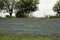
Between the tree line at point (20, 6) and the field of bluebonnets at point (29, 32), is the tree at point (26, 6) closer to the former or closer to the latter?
the tree line at point (20, 6)

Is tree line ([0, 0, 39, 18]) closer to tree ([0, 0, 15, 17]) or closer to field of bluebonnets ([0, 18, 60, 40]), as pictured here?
tree ([0, 0, 15, 17])

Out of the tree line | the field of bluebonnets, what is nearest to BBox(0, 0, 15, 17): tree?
the tree line

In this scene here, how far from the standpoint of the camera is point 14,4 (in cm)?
9650

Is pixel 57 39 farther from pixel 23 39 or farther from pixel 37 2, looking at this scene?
pixel 37 2

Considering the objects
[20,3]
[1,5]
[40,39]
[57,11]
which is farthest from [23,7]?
[40,39]

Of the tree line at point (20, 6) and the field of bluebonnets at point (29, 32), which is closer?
the field of bluebonnets at point (29, 32)

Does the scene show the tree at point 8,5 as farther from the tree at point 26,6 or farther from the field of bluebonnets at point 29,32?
the field of bluebonnets at point 29,32

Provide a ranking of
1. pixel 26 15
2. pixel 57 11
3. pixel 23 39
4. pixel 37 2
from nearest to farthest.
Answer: pixel 23 39
pixel 26 15
pixel 37 2
pixel 57 11

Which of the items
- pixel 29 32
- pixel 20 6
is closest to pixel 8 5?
pixel 20 6

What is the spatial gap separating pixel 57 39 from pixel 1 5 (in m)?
78.6

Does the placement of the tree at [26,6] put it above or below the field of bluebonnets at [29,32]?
above

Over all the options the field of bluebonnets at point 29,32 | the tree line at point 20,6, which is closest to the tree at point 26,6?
the tree line at point 20,6

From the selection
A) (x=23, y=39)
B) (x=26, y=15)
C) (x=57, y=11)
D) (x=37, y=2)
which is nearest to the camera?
(x=23, y=39)

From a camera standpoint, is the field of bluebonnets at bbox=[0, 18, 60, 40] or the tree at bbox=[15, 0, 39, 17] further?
the tree at bbox=[15, 0, 39, 17]
